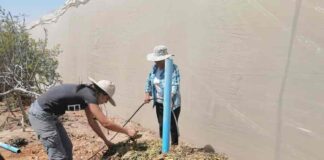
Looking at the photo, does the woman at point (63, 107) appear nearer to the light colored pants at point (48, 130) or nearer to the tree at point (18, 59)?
the light colored pants at point (48, 130)

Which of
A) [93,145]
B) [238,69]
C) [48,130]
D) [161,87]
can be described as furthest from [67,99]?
[93,145]

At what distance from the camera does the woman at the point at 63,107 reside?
4.21m

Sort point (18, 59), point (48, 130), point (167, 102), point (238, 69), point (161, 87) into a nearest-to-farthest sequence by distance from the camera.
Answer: point (48, 130) → point (167, 102) → point (238, 69) → point (161, 87) → point (18, 59)

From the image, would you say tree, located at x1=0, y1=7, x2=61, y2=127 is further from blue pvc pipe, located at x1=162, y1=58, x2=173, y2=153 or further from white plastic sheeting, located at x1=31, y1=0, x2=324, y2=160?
blue pvc pipe, located at x1=162, y1=58, x2=173, y2=153

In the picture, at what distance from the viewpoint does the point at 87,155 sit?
6043 millimetres

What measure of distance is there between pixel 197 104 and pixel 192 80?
32 cm

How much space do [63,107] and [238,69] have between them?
79.3 inches

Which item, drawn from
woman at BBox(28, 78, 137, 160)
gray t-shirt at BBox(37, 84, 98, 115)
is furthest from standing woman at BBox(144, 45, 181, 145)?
gray t-shirt at BBox(37, 84, 98, 115)

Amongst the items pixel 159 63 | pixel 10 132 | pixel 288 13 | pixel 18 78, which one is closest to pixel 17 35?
pixel 18 78

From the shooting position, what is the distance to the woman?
4.21 m

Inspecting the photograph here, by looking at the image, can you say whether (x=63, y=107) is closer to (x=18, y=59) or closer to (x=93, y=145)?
(x=93, y=145)

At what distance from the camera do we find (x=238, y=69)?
5.24m

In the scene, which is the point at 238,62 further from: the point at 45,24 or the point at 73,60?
the point at 45,24

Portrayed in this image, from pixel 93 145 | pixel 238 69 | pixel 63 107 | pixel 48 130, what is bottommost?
pixel 93 145
